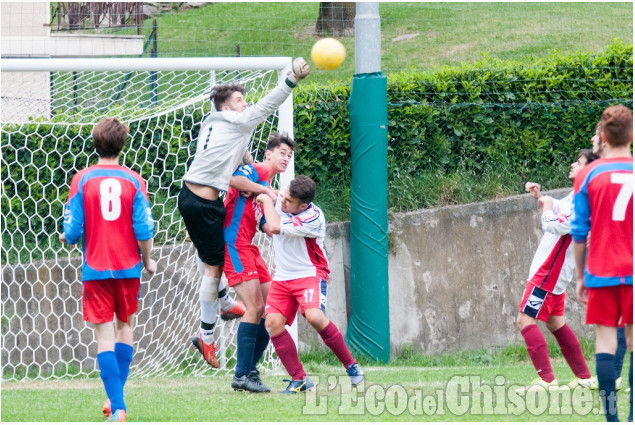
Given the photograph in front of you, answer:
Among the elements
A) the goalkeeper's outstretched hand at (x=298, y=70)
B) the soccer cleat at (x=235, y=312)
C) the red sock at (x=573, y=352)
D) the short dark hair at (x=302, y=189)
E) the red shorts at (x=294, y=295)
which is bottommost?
the red sock at (x=573, y=352)

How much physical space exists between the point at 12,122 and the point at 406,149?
4145 millimetres

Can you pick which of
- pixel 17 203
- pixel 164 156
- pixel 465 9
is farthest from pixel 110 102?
pixel 465 9

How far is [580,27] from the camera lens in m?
13.8

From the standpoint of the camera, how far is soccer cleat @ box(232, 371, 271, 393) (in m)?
6.19

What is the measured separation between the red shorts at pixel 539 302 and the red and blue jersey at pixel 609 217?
5.74ft

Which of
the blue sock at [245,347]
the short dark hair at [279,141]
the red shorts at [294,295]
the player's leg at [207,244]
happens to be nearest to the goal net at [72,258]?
the player's leg at [207,244]

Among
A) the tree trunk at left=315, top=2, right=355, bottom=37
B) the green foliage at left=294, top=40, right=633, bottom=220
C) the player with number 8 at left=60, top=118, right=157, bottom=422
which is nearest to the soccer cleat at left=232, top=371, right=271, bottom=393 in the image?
the player with number 8 at left=60, top=118, right=157, bottom=422

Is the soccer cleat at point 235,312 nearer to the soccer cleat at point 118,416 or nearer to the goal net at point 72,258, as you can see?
the goal net at point 72,258

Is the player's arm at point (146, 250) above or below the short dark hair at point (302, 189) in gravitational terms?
below

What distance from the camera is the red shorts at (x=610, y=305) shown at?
4.54 meters

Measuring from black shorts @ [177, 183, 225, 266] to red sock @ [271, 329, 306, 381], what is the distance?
80cm

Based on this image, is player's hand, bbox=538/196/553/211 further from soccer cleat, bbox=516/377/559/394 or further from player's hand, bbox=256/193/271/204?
player's hand, bbox=256/193/271/204

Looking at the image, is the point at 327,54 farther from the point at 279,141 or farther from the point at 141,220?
the point at 141,220

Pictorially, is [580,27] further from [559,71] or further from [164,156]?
[164,156]
